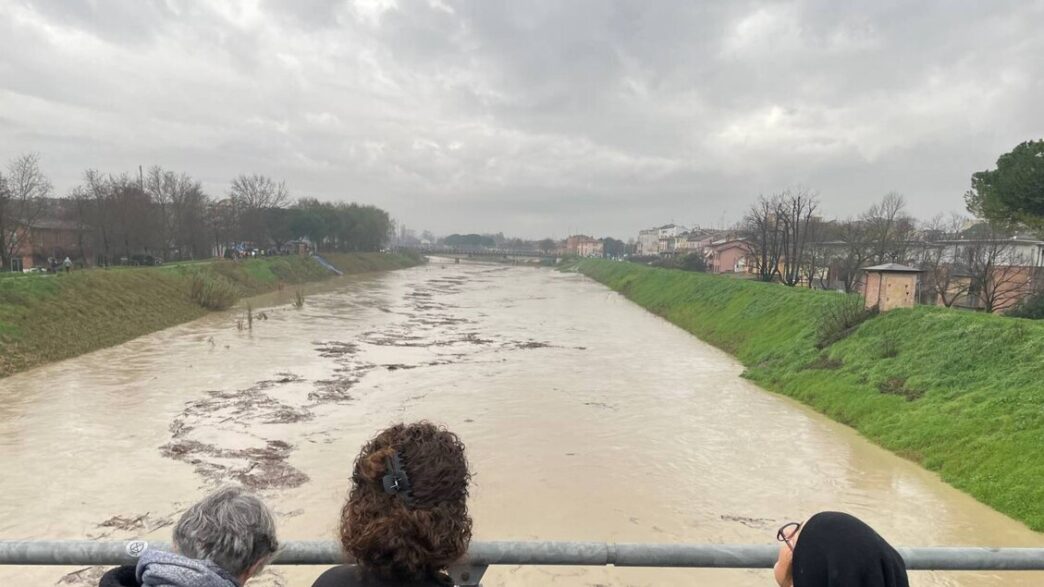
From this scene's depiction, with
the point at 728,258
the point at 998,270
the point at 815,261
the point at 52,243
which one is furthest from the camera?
the point at 728,258

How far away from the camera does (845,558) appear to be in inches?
54.6

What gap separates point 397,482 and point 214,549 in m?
0.60

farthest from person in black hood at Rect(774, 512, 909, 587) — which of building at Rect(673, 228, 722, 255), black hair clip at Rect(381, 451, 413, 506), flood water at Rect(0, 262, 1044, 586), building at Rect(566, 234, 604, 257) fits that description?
building at Rect(566, 234, 604, 257)

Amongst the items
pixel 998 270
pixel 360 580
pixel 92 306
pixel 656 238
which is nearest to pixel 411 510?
pixel 360 580

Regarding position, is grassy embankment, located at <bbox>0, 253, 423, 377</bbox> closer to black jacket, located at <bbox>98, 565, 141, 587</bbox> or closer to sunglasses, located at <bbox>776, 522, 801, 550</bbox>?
black jacket, located at <bbox>98, 565, 141, 587</bbox>

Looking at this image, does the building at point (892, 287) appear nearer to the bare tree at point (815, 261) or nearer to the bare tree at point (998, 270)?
the bare tree at point (998, 270)

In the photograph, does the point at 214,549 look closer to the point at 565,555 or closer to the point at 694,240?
the point at 565,555

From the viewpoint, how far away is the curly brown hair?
1.44 metres

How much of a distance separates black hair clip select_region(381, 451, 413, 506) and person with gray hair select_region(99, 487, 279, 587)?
0.49 metres

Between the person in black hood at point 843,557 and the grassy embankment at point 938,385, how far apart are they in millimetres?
9271

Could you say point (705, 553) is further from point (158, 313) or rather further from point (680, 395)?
point (158, 313)

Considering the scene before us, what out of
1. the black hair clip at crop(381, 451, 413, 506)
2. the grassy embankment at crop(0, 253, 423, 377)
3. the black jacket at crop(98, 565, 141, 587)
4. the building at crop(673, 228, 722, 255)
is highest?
the building at crop(673, 228, 722, 255)

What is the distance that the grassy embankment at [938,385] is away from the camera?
915 centimetres

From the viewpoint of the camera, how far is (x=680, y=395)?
1527cm
